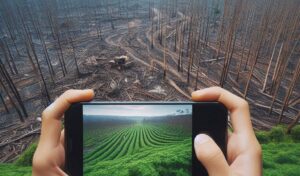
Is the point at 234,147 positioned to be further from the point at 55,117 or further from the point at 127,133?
the point at 55,117

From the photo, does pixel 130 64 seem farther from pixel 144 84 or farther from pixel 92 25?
pixel 92 25

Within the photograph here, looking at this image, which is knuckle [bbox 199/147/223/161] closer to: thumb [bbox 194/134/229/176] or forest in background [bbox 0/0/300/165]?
thumb [bbox 194/134/229/176]

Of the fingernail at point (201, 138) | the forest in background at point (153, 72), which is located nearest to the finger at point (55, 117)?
the fingernail at point (201, 138)

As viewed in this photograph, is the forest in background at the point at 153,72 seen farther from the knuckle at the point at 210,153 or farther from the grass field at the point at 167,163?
the knuckle at the point at 210,153

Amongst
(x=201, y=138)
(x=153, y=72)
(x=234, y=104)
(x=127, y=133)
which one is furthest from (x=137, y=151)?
(x=153, y=72)

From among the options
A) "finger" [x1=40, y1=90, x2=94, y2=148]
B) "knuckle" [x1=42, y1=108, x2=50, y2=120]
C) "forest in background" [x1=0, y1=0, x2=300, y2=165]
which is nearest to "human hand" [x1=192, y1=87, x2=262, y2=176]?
"finger" [x1=40, y1=90, x2=94, y2=148]

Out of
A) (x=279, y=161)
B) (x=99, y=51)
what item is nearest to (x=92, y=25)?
(x=99, y=51)
